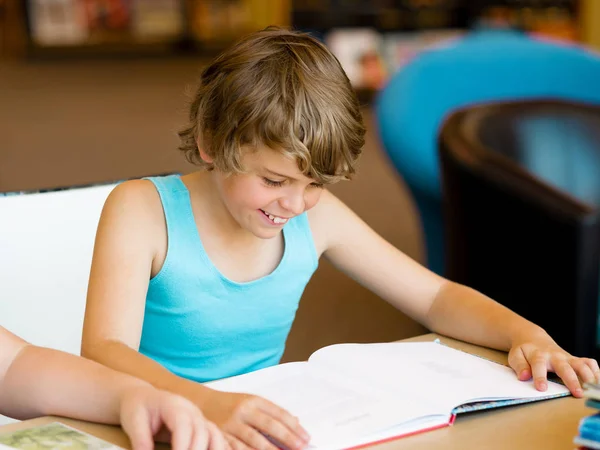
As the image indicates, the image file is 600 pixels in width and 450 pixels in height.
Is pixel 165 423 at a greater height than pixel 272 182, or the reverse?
pixel 272 182

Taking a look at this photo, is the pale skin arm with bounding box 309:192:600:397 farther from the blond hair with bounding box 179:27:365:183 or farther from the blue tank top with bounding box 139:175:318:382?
the blond hair with bounding box 179:27:365:183

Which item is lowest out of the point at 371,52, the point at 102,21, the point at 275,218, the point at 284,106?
the point at 371,52

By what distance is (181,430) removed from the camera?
2.76 ft

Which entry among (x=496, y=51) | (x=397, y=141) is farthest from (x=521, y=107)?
(x=496, y=51)

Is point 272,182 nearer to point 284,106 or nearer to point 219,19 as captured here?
point 284,106

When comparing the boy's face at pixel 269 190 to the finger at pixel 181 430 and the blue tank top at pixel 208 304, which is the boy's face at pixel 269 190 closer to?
the blue tank top at pixel 208 304

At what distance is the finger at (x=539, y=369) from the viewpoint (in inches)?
41.5

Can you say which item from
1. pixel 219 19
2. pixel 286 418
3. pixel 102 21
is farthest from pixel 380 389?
pixel 102 21

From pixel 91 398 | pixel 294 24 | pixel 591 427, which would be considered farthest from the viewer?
pixel 294 24

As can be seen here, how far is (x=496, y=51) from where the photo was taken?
3.27 m

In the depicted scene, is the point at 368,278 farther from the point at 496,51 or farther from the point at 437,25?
the point at 437,25

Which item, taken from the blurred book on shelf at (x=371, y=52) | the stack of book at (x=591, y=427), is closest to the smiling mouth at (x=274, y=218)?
the stack of book at (x=591, y=427)

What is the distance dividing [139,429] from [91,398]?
0.31 ft

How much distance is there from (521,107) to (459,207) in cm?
49
